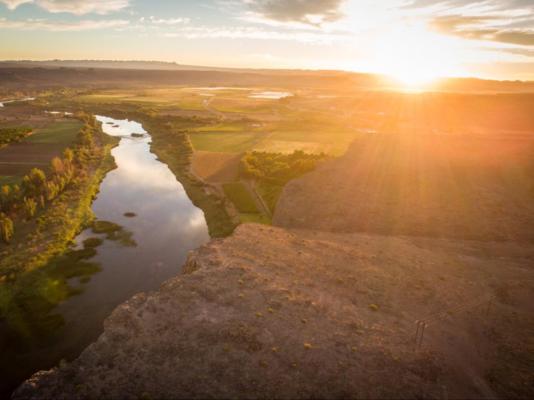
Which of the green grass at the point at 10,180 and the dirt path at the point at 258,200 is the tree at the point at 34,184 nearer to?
the green grass at the point at 10,180

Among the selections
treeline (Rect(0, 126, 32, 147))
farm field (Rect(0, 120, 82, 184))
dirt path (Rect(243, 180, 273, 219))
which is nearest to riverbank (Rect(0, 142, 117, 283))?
farm field (Rect(0, 120, 82, 184))

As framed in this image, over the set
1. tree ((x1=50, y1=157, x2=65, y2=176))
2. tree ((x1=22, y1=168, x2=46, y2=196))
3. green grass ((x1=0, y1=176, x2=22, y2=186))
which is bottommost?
green grass ((x1=0, y1=176, x2=22, y2=186))

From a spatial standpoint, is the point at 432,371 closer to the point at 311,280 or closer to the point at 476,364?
the point at 476,364

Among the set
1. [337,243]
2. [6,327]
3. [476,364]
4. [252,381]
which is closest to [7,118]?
[6,327]

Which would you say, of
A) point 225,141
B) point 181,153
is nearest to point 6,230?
point 181,153

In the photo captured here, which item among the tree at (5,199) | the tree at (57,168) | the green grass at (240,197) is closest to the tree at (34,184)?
the tree at (5,199)

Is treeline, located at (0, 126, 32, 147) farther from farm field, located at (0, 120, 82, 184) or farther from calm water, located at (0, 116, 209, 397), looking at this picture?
calm water, located at (0, 116, 209, 397)

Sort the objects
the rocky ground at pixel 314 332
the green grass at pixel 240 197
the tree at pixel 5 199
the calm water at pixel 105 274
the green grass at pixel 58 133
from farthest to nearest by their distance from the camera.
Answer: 1. the green grass at pixel 58 133
2. the green grass at pixel 240 197
3. the tree at pixel 5 199
4. the calm water at pixel 105 274
5. the rocky ground at pixel 314 332
